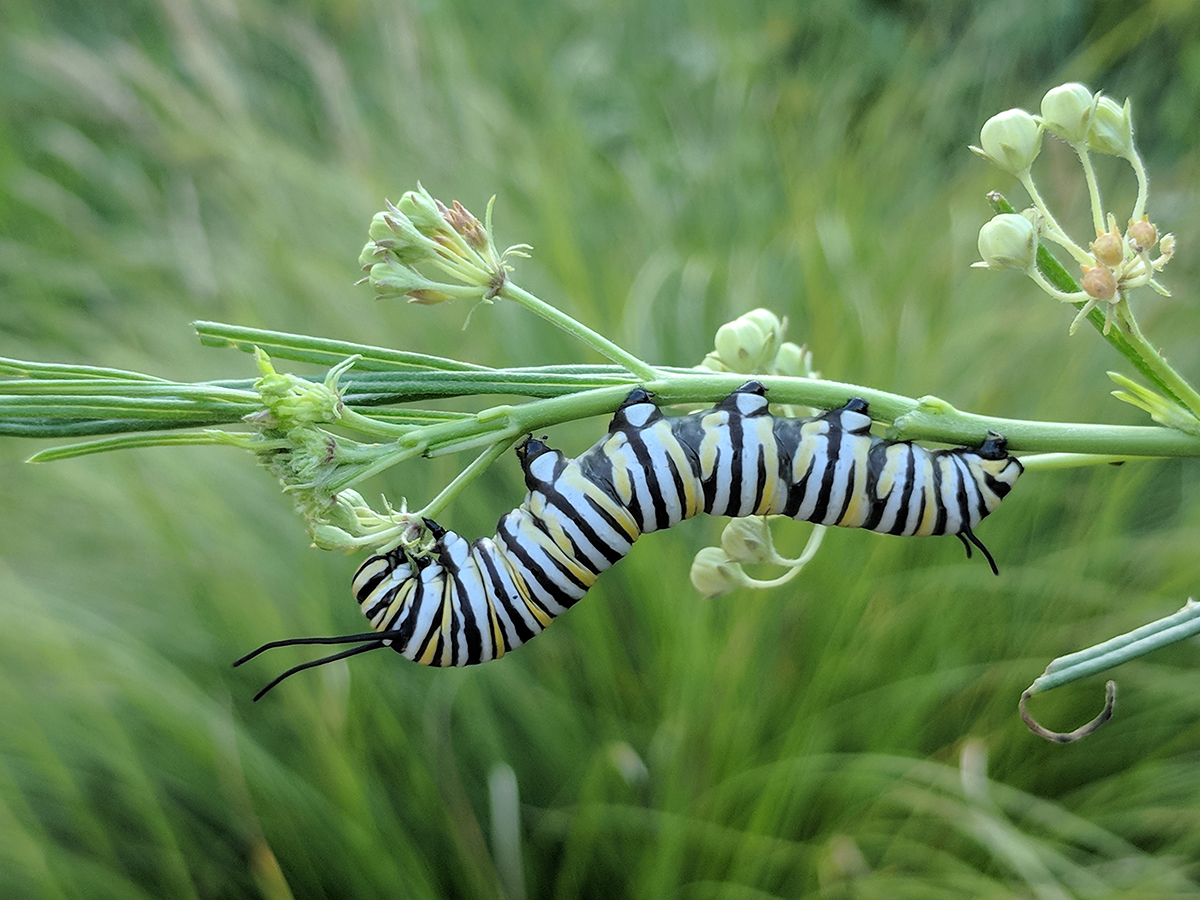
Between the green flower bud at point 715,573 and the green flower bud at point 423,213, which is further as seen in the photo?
the green flower bud at point 715,573

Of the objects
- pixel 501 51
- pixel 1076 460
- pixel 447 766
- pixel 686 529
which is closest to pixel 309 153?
pixel 501 51

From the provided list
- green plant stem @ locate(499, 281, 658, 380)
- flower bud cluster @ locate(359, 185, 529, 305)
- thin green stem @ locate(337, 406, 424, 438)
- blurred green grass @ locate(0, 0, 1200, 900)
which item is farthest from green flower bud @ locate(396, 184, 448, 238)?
blurred green grass @ locate(0, 0, 1200, 900)

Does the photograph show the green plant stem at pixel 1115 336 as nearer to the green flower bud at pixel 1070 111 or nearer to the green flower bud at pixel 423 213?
the green flower bud at pixel 1070 111

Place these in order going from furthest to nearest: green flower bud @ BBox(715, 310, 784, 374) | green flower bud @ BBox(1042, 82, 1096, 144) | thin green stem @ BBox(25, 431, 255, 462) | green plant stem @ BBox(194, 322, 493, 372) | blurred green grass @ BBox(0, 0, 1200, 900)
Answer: blurred green grass @ BBox(0, 0, 1200, 900), green flower bud @ BBox(715, 310, 784, 374), green flower bud @ BBox(1042, 82, 1096, 144), green plant stem @ BBox(194, 322, 493, 372), thin green stem @ BBox(25, 431, 255, 462)

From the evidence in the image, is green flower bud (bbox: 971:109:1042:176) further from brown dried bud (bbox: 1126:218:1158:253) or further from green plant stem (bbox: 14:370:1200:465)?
green plant stem (bbox: 14:370:1200:465)

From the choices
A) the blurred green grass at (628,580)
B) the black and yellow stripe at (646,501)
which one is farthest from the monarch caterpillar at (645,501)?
the blurred green grass at (628,580)

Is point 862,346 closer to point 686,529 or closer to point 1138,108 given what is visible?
point 686,529

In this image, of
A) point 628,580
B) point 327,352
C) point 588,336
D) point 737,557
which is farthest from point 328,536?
point 628,580
